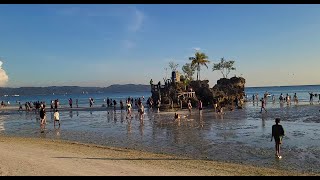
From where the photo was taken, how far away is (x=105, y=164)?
488 inches

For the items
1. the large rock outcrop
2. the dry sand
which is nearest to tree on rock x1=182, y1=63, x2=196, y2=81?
the large rock outcrop

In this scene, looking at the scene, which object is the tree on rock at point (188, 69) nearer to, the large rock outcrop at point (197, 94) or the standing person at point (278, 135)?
the large rock outcrop at point (197, 94)

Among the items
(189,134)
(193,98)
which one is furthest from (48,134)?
(193,98)

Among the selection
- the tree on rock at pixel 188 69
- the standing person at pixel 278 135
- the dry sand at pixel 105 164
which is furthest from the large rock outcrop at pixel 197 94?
the standing person at pixel 278 135

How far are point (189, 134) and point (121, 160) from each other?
9.30 metres

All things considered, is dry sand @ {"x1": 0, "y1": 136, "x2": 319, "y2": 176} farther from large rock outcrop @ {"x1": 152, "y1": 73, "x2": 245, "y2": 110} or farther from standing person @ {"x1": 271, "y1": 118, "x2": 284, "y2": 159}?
large rock outcrop @ {"x1": 152, "y1": 73, "x2": 245, "y2": 110}

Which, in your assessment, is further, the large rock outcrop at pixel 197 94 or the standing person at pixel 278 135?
the large rock outcrop at pixel 197 94

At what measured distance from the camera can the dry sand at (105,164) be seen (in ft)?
35.9

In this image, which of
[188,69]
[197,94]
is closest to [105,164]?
[197,94]

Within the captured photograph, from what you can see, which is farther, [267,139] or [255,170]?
[267,139]

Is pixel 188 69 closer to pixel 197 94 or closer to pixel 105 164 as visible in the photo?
pixel 197 94

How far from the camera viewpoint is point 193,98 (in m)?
52.7
